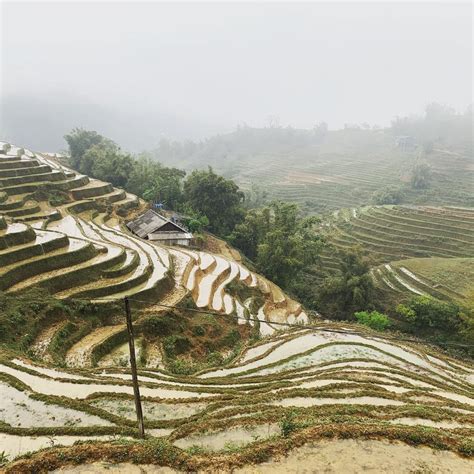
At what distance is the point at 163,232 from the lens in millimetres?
33000

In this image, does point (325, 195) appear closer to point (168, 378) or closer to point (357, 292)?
point (357, 292)

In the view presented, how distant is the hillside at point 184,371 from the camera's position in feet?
25.3

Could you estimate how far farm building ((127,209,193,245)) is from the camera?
3262 cm

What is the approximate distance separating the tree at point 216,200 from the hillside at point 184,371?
14230 mm

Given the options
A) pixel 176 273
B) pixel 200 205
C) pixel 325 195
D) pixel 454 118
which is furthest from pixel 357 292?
pixel 454 118

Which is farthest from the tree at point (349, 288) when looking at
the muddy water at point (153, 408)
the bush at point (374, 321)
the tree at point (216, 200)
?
the muddy water at point (153, 408)

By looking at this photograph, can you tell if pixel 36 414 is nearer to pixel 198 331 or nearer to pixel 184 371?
pixel 184 371

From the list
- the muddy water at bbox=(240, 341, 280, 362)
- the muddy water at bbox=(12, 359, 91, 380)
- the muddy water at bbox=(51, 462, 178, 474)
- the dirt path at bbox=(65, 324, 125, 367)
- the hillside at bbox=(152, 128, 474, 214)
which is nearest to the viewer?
the muddy water at bbox=(51, 462, 178, 474)

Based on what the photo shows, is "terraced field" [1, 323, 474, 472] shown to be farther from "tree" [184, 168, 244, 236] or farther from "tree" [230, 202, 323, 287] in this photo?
"tree" [184, 168, 244, 236]

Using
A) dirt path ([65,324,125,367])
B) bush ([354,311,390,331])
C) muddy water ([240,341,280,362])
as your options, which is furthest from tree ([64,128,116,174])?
muddy water ([240,341,280,362])

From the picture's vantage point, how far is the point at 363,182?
83.4m

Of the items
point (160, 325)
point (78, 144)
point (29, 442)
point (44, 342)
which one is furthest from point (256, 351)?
point (78, 144)

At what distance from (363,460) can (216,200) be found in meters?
36.3

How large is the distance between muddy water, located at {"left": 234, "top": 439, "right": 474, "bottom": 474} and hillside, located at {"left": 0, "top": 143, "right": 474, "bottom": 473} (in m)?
0.06
